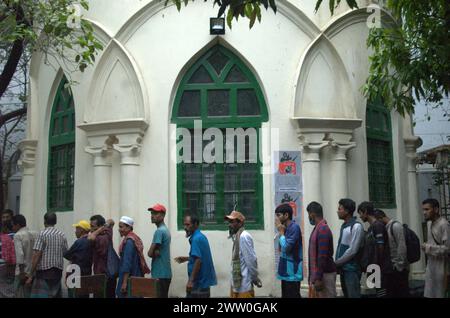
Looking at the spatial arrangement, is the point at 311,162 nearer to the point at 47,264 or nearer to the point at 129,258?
the point at 129,258

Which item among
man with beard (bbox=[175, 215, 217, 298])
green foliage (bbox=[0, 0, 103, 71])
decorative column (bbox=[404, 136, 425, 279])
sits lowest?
man with beard (bbox=[175, 215, 217, 298])

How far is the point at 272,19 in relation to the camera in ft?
38.2

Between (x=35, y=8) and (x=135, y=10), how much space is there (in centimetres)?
197

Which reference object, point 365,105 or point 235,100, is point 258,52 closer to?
point 235,100

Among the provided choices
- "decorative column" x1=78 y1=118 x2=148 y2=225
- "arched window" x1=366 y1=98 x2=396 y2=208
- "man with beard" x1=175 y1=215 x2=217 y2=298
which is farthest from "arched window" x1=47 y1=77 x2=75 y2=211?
"arched window" x1=366 y1=98 x2=396 y2=208

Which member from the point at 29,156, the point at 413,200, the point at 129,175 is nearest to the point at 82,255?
the point at 129,175

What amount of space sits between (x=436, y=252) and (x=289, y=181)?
371 cm

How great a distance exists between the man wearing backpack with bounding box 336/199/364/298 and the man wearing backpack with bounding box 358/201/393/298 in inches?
16.0

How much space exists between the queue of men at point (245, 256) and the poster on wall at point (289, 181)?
7.10ft

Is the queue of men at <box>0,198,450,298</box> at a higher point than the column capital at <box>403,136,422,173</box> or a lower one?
lower

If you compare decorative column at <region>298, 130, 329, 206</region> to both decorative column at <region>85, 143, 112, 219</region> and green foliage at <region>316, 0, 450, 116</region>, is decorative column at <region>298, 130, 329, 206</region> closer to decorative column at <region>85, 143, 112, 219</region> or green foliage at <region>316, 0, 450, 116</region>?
green foliage at <region>316, 0, 450, 116</region>

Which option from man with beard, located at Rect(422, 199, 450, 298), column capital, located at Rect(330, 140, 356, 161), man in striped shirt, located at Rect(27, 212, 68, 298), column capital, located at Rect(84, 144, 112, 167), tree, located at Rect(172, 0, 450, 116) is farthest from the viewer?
column capital, located at Rect(84, 144, 112, 167)

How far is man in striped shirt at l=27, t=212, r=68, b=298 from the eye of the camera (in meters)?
8.85
